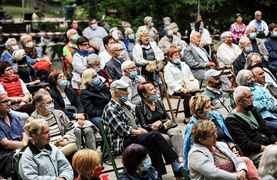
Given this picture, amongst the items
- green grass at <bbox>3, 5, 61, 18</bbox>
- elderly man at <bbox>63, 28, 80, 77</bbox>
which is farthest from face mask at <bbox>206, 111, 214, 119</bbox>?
green grass at <bbox>3, 5, 61, 18</bbox>

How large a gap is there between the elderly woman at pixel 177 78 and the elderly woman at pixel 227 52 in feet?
6.46

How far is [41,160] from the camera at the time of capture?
7172 millimetres

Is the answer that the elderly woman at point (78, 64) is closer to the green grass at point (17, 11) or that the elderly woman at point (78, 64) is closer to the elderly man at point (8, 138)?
the elderly man at point (8, 138)

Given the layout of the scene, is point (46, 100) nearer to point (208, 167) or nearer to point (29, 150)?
point (29, 150)

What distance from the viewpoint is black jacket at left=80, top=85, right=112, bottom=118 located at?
32.2 ft

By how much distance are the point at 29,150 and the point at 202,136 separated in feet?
5.87

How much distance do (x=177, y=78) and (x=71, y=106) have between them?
2732mm

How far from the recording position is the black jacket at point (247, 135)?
8305 mm

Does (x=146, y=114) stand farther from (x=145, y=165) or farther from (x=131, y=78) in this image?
(x=145, y=165)

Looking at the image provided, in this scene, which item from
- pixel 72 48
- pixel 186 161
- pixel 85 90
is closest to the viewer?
pixel 186 161

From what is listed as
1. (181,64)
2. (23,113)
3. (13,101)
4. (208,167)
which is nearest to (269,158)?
(208,167)

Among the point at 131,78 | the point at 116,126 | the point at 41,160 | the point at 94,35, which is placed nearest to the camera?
the point at 41,160

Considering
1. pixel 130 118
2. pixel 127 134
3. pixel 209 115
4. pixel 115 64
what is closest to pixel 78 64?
pixel 115 64

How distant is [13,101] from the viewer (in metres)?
10.1
